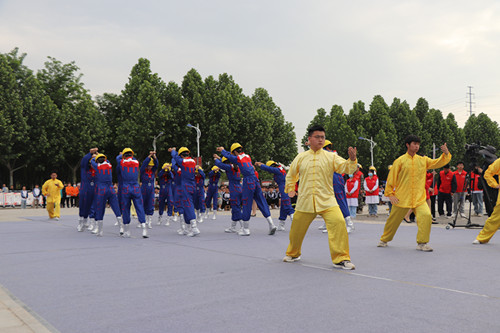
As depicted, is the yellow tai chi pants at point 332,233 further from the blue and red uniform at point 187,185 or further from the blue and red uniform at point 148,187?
the blue and red uniform at point 148,187

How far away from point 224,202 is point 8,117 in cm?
2076

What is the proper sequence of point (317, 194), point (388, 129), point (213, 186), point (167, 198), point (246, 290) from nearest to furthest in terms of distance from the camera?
point (246, 290) → point (317, 194) → point (167, 198) → point (213, 186) → point (388, 129)

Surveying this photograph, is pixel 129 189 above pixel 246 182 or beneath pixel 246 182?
beneath

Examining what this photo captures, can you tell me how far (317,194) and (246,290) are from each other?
2.23 meters

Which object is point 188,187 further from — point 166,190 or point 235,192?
point 166,190

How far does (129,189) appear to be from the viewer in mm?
11352

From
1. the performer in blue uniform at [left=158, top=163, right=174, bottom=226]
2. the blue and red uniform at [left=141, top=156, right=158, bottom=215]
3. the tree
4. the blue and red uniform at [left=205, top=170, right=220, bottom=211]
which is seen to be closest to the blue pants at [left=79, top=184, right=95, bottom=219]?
the blue and red uniform at [left=141, top=156, right=158, bottom=215]

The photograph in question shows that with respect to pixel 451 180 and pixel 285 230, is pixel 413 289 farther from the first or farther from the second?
pixel 451 180

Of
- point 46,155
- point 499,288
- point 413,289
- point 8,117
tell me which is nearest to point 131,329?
point 413,289

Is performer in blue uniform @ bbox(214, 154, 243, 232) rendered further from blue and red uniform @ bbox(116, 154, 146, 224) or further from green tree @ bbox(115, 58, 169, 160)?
green tree @ bbox(115, 58, 169, 160)

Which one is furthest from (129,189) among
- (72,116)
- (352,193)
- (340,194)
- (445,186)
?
(72,116)

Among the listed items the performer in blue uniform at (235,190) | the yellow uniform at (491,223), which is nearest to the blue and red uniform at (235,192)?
the performer in blue uniform at (235,190)

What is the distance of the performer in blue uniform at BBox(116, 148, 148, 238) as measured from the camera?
1134cm

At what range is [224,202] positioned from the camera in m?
27.9
